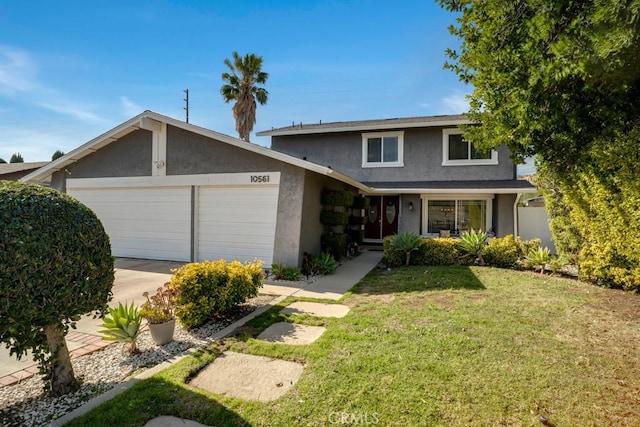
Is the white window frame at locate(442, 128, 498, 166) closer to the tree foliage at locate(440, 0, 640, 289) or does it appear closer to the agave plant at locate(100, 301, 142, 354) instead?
the tree foliage at locate(440, 0, 640, 289)

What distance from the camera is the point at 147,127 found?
10.8 m

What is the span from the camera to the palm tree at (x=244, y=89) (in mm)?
22536

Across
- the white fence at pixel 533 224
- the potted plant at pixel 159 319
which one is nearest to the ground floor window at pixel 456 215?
the white fence at pixel 533 224

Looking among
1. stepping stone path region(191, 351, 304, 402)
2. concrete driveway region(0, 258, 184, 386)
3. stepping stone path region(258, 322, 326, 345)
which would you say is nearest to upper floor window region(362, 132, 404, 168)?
concrete driveway region(0, 258, 184, 386)

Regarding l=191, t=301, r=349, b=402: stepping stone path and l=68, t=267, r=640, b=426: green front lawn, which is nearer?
l=68, t=267, r=640, b=426: green front lawn

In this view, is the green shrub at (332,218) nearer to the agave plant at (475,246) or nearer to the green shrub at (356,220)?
the green shrub at (356,220)

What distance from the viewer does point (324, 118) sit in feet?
63.4

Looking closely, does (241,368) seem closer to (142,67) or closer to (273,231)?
(273,231)

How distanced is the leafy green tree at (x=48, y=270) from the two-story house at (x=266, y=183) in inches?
232

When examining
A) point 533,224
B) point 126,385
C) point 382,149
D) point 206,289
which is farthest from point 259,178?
point 533,224

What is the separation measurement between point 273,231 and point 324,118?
37.5ft

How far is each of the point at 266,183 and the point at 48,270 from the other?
7133 mm

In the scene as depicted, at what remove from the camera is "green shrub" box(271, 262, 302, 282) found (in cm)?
887

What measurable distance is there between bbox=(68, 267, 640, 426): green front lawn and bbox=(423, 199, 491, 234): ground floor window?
803 cm
